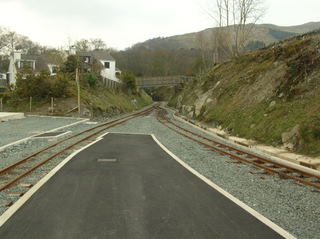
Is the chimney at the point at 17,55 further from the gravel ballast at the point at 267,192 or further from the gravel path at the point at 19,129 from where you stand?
the gravel ballast at the point at 267,192

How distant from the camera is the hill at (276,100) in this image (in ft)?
47.6

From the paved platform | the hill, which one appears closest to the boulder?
the hill

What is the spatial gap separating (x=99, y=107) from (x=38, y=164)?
3216 centimetres

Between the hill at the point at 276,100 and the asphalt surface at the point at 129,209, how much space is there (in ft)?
24.5

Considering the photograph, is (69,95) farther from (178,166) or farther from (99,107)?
(178,166)

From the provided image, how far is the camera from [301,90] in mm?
17906

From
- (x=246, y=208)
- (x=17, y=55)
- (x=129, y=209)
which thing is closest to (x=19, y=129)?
(x=129, y=209)

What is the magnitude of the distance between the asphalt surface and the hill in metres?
7.46

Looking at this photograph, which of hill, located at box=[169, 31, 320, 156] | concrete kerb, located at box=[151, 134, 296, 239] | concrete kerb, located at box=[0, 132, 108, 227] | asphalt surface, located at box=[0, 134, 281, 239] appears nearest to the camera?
asphalt surface, located at box=[0, 134, 281, 239]

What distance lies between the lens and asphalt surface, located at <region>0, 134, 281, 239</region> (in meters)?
5.27

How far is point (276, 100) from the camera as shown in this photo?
19.8 metres

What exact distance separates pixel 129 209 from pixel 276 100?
16.2 metres

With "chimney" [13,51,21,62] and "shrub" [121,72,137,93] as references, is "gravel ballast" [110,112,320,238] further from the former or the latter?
"shrub" [121,72,137,93]

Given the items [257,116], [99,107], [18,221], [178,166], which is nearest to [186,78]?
[99,107]
